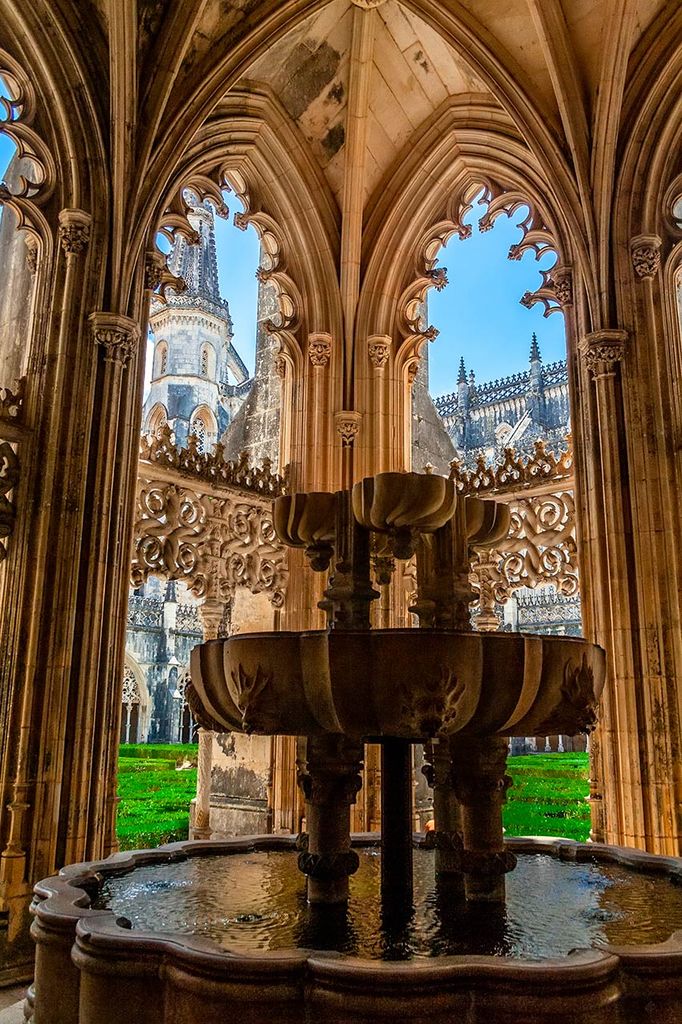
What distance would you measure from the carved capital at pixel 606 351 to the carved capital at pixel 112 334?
4111mm

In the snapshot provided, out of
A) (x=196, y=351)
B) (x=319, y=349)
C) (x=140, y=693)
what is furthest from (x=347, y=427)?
(x=196, y=351)

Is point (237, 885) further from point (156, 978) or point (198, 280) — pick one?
point (198, 280)

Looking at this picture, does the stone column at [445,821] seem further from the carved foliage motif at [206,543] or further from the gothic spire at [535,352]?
the gothic spire at [535,352]

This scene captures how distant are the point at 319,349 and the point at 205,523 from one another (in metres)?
2.48

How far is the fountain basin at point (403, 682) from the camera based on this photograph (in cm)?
308

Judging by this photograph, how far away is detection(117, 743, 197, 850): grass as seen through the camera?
1128 cm

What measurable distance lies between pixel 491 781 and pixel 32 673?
3.98 meters

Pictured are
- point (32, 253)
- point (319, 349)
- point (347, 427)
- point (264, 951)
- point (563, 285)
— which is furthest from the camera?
point (319, 349)

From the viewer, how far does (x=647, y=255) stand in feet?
25.7

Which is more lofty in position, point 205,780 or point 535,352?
point 535,352

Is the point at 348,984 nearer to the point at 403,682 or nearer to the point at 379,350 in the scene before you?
the point at 403,682

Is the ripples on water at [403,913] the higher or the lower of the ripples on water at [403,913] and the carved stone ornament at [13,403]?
the lower

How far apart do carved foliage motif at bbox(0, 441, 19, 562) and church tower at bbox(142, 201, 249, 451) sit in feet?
58.7

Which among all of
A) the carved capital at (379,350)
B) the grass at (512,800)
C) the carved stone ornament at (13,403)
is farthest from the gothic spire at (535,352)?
the carved stone ornament at (13,403)
